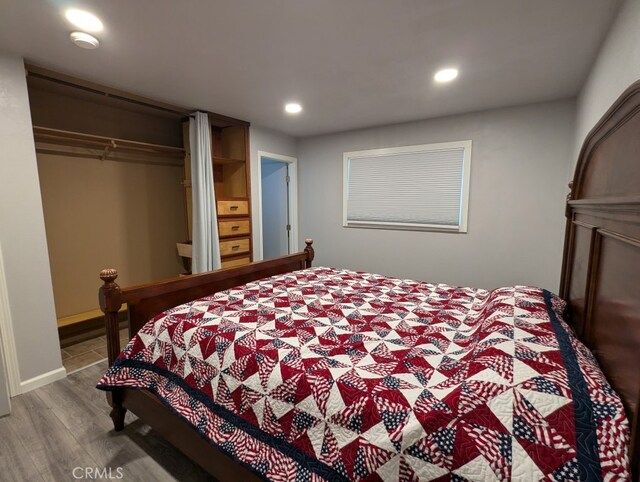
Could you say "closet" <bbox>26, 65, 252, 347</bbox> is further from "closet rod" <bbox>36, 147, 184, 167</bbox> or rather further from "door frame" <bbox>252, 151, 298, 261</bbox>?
"door frame" <bbox>252, 151, 298, 261</bbox>

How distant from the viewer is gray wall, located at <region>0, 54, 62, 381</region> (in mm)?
1975

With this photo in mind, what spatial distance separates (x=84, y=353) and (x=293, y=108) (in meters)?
3.05

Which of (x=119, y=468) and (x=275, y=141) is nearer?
(x=119, y=468)

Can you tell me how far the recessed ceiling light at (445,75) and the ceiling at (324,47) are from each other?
57 millimetres

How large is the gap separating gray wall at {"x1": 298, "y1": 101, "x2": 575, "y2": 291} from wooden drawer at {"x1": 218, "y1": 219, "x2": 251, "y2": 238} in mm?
1490

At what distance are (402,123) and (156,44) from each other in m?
2.64

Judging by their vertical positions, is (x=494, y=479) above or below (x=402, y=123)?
below

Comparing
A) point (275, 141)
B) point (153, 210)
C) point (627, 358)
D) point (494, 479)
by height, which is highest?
point (275, 141)

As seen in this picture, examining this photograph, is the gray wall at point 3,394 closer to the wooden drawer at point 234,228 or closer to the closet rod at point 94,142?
Result: the closet rod at point 94,142

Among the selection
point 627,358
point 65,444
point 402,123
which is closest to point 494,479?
point 627,358

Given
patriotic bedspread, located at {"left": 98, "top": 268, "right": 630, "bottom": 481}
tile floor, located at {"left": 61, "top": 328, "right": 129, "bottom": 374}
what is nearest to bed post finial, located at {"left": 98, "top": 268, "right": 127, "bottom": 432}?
patriotic bedspread, located at {"left": 98, "top": 268, "right": 630, "bottom": 481}

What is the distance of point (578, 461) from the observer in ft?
2.38

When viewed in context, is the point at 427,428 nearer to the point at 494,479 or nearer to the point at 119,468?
the point at 494,479

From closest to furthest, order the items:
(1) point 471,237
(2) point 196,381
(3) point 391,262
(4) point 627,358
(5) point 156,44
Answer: (4) point 627,358, (2) point 196,381, (5) point 156,44, (1) point 471,237, (3) point 391,262
